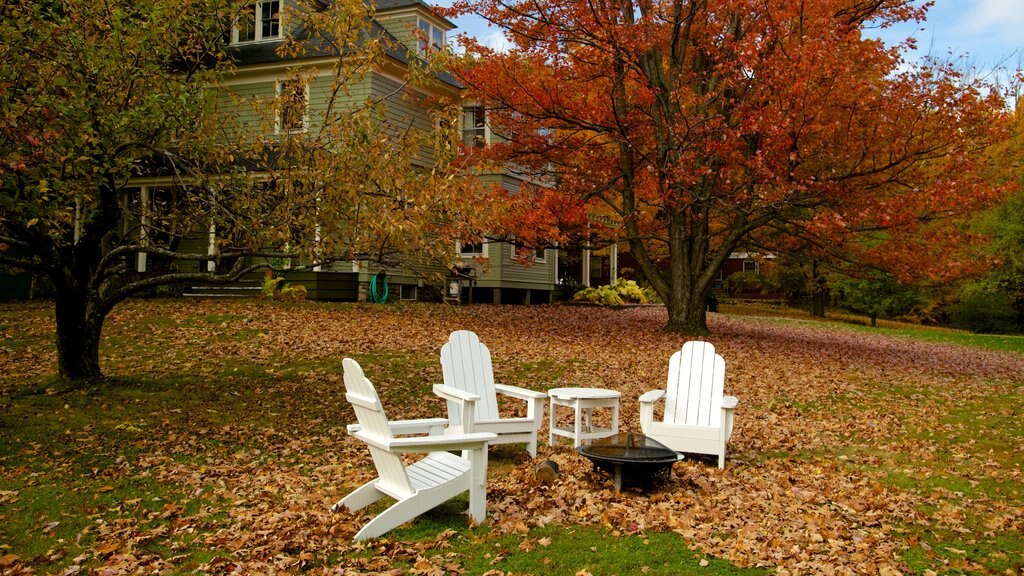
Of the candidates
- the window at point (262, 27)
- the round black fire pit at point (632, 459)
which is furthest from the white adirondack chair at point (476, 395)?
the window at point (262, 27)

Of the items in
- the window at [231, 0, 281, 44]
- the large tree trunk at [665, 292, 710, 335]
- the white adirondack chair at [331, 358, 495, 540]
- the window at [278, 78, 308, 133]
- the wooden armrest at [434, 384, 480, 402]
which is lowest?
the white adirondack chair at [331, 358, 495, 540]

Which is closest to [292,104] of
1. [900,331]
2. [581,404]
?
[581,404]

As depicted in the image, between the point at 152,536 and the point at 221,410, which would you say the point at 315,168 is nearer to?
the point at 221,410

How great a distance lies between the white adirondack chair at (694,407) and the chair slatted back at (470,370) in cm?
141

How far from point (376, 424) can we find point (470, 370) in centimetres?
217

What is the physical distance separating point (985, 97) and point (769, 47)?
3.79m

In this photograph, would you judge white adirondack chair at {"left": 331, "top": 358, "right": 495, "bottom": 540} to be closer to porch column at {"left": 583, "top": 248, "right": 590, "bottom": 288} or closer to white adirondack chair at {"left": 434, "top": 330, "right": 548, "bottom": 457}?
white adirondack chair at {"left": 434, "top": 330, "right": 548, "bottom": 457}

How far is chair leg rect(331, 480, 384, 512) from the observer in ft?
17.4

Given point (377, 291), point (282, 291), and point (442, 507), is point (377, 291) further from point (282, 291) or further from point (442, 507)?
point (442, 507)

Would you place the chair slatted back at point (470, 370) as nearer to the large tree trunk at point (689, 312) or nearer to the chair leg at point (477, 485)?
the chair leg at point (477, 485)

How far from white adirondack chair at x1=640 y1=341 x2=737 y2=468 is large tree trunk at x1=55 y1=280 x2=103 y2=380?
6.38m

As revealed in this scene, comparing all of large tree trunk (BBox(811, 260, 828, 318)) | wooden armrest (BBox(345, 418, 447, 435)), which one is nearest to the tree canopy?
wooden armrest (BBox(345, 418, 447, 435))

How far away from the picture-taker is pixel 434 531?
16.9ft

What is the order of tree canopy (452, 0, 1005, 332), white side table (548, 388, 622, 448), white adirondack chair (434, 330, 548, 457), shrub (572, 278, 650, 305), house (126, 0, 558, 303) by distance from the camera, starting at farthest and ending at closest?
1. shrub (572, 278, 650, 305)
2. house (126, 0, 558, 303)
3. tree canopy (452, 0, 1005, 332)
4. white side table (548, 388, 622, 448)
5. white adirondack chair (434, 330, 548, 457)
